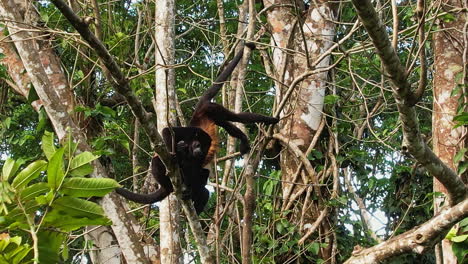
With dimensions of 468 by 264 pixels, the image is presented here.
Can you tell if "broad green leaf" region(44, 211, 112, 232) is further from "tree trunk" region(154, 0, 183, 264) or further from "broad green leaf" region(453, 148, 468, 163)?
"broad green leaf" region(453, 148, 468, 163)

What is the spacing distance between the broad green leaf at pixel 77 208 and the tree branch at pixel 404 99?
1.41m

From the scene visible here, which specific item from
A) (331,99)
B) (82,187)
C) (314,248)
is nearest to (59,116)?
(82,187)

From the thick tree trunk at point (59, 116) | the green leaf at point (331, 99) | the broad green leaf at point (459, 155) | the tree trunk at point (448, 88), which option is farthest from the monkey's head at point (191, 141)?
the broad green leaf at point (459, 155)

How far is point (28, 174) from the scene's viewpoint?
2186 millimetres

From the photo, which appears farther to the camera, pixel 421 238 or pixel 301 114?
pixel 301 114

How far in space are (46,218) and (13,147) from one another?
→ 23.1 ft

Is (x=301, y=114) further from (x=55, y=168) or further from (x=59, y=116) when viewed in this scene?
(x=55, y=168)

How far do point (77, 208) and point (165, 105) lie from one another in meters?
3.06

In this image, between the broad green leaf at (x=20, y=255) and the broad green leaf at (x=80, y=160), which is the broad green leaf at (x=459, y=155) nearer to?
the broad green leaf at (x=80, y=160)

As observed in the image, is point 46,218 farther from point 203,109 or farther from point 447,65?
point 447,65

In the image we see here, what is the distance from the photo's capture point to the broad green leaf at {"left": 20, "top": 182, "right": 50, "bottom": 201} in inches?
86.2

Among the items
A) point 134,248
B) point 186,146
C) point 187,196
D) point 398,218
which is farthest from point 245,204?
point 398,218

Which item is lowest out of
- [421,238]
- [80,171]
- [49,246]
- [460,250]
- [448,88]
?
[460,250]

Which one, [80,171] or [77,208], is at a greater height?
[80,171]
